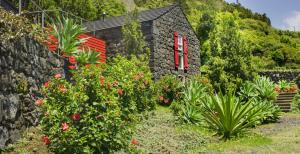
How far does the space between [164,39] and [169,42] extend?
601mm

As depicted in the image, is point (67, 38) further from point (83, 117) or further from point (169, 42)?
point (169, 42)

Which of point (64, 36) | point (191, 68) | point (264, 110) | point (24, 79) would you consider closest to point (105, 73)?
point (64, 36)

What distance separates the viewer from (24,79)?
9.66 meters

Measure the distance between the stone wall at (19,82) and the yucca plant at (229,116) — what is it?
497 centimetres

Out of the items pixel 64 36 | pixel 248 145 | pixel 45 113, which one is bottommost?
pixel 248 145

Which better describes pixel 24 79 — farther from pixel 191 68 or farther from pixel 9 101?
pixel 191 68

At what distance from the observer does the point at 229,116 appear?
1216 cm

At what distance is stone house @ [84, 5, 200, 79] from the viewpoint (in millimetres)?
21250

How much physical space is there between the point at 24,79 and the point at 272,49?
34499 millimetres

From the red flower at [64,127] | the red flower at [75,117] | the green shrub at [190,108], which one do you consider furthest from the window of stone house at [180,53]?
the red flower at [64,127]

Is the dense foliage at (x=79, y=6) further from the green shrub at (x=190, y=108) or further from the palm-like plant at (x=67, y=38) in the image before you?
the palm-like plant at (x=67, y=38)

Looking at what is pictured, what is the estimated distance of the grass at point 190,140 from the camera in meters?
9.23

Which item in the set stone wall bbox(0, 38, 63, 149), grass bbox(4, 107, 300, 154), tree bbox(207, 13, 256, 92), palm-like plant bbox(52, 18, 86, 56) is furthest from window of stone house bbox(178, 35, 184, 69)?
stone wall bbox(0, 38, 63, 149)

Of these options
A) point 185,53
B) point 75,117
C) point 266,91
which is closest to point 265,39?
point 185,53
